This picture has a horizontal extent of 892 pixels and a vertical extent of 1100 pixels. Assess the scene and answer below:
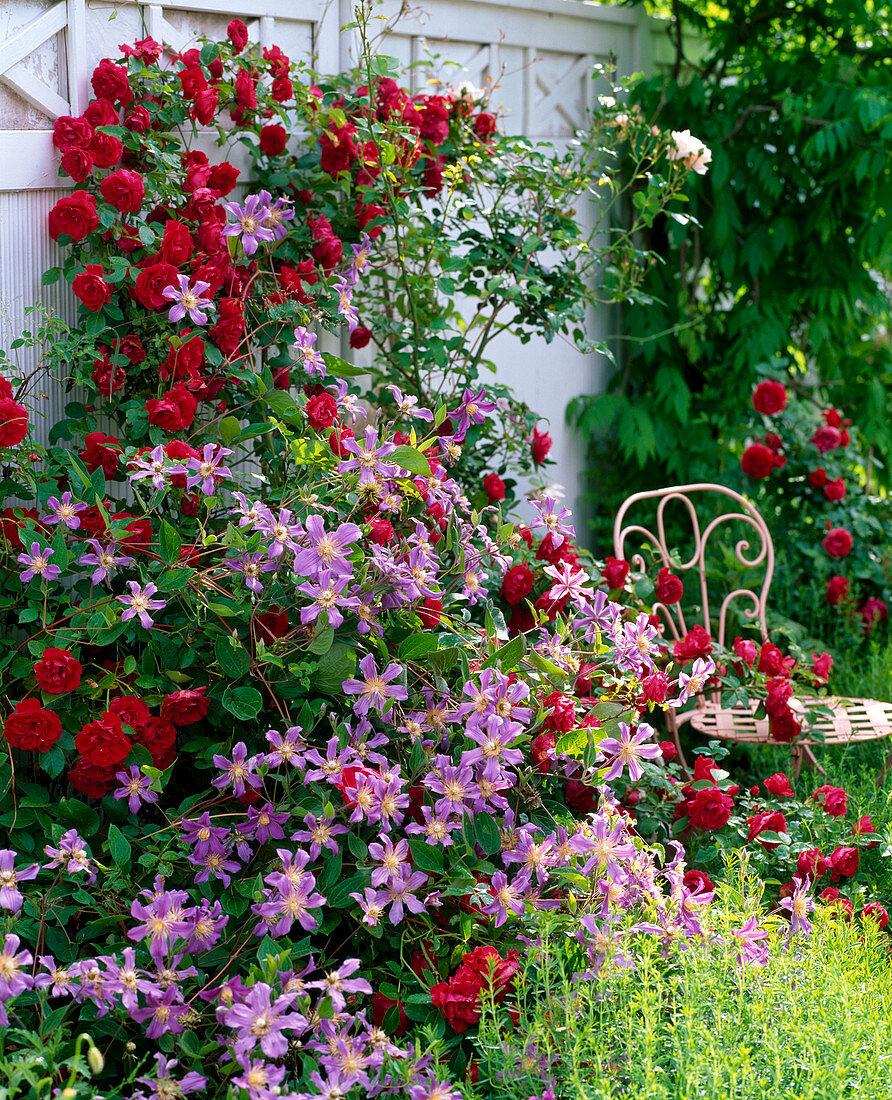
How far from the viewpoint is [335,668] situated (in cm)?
178

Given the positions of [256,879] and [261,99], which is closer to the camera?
[256,879]

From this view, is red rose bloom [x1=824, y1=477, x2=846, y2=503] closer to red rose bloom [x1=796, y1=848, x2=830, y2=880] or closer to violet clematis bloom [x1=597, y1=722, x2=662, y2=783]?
red rose bloom [x1=796, y1=848, x2=830, y2=880]

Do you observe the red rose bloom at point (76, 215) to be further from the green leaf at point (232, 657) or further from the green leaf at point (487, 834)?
the green leaf at point (487, 834)

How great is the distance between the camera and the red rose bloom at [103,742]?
1.67 metres

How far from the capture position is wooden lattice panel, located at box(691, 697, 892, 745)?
274cm

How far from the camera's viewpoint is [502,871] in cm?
175

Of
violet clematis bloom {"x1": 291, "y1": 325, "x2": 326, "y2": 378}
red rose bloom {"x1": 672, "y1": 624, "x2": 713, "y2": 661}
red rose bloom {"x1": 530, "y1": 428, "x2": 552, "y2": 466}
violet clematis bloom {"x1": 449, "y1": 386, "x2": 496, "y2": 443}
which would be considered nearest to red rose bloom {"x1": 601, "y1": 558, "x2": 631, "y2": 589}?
red rose bloom {"x1": 672, "y1": 624, "x2": 713, "y2": 661}

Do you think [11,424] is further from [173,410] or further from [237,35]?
[237,35]

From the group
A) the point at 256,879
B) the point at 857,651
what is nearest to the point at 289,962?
the point at 256,879

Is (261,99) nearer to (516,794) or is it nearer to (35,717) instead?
(35,717)

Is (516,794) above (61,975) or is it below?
above

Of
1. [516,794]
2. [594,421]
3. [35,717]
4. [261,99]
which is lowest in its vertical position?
[516,794]

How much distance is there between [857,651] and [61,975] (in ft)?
Result: 9.79

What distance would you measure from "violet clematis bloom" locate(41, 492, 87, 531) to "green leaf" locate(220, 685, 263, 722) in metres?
0.42
